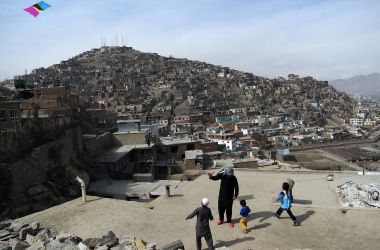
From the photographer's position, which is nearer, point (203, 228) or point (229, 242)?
point (203, 228)

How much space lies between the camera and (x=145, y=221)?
906 centimetres

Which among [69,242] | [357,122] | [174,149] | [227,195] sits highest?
[227,195]

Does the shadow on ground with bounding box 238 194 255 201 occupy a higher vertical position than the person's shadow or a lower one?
higher

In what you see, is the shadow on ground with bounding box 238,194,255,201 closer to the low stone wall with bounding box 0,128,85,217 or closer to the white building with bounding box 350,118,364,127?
the low stone wall with bounding box 0,128,85,217

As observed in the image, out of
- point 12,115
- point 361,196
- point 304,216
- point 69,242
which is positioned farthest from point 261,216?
point 12,115

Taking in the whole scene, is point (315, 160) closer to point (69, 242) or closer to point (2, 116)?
point (2, 116)

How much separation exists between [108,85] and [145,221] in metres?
106

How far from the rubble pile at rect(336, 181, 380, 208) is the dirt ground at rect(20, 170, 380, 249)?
0.35 meters

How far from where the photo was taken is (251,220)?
8.71 m

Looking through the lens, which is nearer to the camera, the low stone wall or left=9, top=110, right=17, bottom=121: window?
the low stone wall

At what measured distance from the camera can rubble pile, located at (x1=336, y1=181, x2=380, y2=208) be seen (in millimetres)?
9258

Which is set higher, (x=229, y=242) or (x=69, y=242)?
(x=69, y=242)

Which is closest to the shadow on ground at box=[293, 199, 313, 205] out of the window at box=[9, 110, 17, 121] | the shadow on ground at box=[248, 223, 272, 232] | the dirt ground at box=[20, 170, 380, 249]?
the dirt ground at box=[20, 170, 380, 249]

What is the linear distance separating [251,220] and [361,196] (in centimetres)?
298
